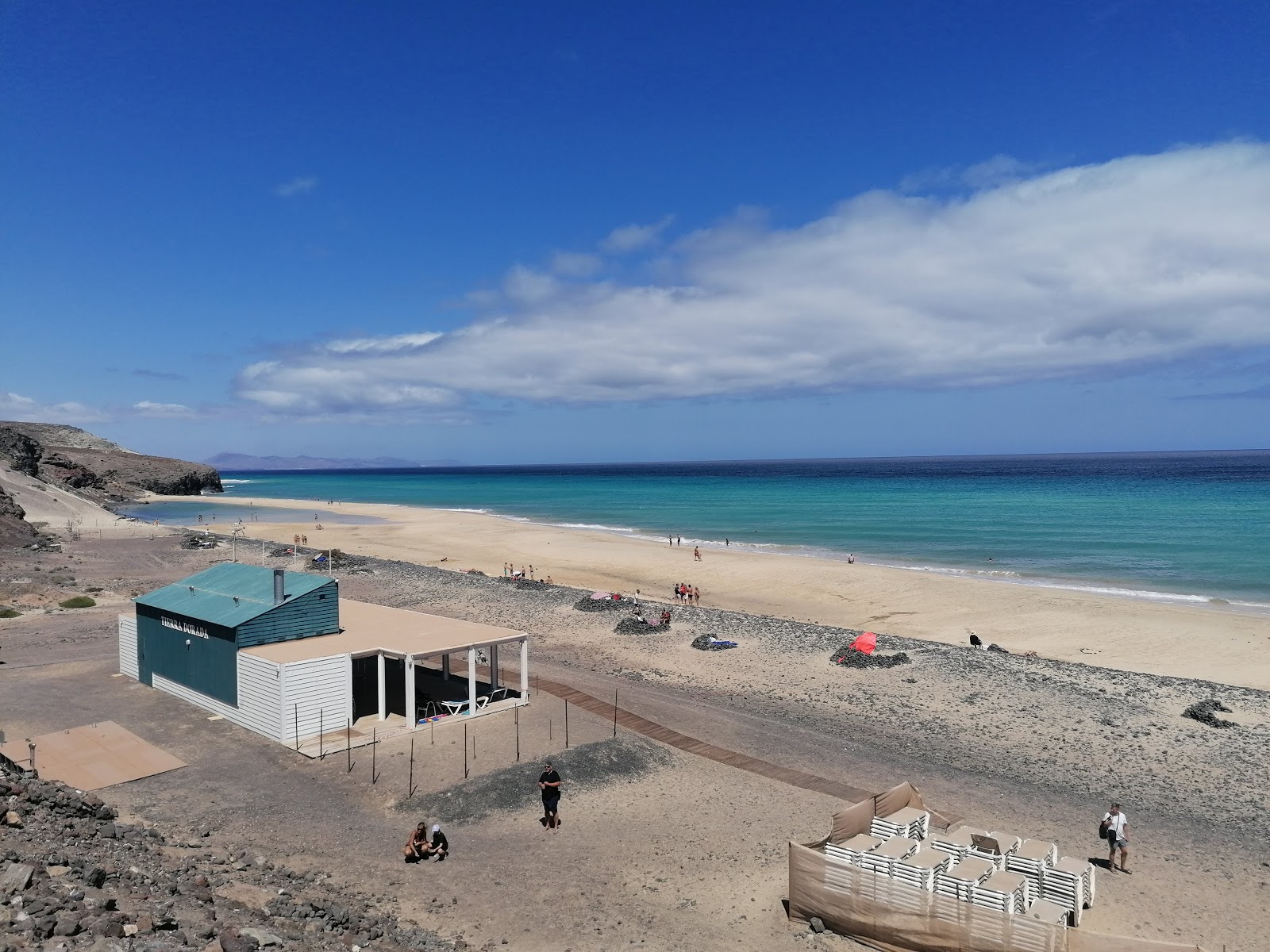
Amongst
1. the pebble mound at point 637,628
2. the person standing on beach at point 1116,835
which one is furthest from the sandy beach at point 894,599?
the person standing on beach at point 1116,835

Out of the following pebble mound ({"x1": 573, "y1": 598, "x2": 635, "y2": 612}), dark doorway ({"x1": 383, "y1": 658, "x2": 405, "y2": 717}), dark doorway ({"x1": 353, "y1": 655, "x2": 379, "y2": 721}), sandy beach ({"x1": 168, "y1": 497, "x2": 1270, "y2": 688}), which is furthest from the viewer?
pebble mound ({"x1": 573, "y1": 598, "x2": 635, "y2": 612})

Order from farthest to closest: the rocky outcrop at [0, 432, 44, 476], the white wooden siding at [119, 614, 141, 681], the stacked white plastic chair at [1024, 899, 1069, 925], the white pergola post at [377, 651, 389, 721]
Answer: the rocky outcrop at [0, 432, 44, 476] < the white wooden siding at [119, 614, 141, 681] < the white pergola post at [377, 651, 389, 721] < the stacked white plastic chair at [1024, 899, 1069, 925]

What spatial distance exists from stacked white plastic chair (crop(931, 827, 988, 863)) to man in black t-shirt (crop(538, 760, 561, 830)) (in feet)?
20.9

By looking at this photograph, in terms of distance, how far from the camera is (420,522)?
88.4 metres

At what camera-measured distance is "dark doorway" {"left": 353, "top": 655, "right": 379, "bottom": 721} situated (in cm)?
2140

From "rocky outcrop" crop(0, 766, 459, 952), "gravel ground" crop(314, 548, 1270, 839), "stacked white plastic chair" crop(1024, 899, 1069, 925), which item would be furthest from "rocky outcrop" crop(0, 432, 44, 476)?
"stacked white plastic chair" crop(1024, 899, 1069, 925)

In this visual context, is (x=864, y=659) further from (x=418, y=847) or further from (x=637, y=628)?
(x=418, y=847)

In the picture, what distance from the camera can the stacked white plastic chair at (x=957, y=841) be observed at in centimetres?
1261

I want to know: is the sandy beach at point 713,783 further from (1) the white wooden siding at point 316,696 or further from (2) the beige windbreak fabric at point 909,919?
(1) the white wooden siding at point 316,696

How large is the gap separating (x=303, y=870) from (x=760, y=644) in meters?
18.6

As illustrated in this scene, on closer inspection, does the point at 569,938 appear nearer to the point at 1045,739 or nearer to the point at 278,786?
the point at 278,786

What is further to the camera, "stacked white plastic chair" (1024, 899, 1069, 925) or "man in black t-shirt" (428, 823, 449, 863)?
"man in black t-shirt" (428, 823, 449, 863)

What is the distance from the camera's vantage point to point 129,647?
2400cm

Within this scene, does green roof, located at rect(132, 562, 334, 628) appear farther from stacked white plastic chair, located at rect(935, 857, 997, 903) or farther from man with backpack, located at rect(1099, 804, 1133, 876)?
man with backpack, located at rect(1099, 804, 1133, 876)
